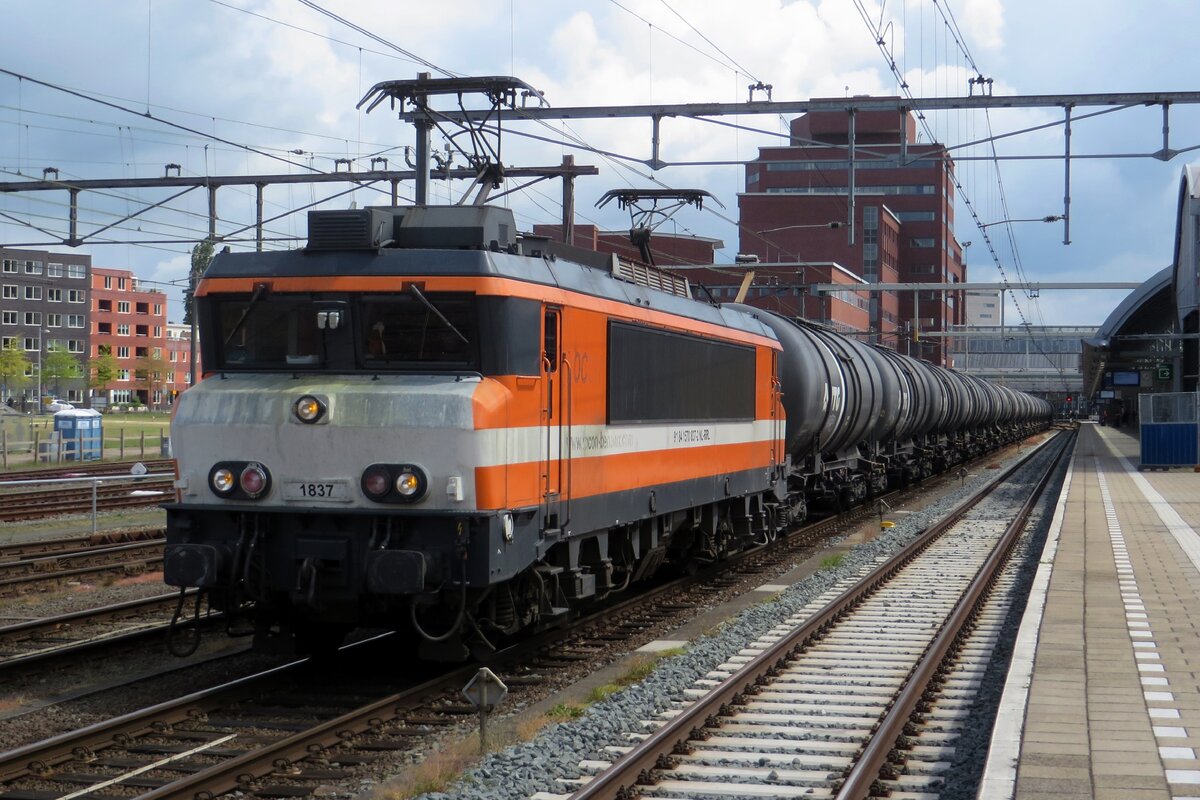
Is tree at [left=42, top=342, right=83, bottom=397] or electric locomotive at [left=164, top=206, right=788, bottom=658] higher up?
tree at [left=42, top=342, right=83, bottom=397]

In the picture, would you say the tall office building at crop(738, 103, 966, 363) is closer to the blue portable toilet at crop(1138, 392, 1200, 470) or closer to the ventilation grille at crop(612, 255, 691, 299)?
the blue portable toilet at crop(1138, 392, 1200, 470)

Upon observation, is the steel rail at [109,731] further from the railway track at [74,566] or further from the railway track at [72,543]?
the railway track at [72,543]

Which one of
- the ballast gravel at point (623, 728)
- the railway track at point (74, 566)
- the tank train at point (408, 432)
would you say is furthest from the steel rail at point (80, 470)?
the tank train at point (408, 432)

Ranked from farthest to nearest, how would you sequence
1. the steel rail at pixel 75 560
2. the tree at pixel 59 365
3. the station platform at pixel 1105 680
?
the tree at pixel 59 365, the steel rail at pixel 75 560, the station platform at pixel 1105 680

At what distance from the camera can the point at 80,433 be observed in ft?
140

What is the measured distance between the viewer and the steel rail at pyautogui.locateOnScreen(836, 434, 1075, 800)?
7781 mm

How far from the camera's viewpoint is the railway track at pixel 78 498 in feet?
84.2

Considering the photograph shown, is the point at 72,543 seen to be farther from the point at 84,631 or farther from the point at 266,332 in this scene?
the point at 266,332

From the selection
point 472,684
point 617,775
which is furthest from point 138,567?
point 617,775

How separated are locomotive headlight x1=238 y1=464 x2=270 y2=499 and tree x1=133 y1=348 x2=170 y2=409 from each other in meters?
86.6

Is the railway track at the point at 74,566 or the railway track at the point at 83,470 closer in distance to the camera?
the railway track at the point at 74,566

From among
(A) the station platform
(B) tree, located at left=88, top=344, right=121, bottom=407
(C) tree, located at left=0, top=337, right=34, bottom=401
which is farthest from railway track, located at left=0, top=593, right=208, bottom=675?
→ (B) tree, located at left=88, top=344, right=121, bottom=407

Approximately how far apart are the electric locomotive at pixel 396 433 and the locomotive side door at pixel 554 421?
0.02 metres

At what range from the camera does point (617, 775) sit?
7.73m
